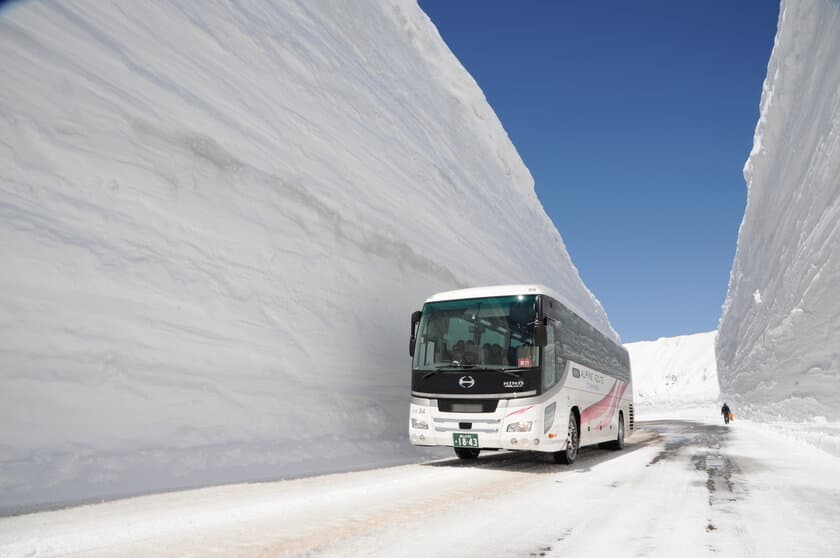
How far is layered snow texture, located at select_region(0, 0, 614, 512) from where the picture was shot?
21.8ft

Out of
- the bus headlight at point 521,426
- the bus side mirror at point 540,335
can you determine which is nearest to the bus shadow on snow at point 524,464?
the bus headlight at point 521,426

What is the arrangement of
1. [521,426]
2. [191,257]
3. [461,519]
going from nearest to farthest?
[461,519]
[191,257]
[521,426]

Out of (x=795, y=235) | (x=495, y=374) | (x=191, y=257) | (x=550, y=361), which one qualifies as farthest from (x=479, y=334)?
(x=795, y=235)

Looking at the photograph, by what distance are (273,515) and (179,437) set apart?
9.80 ft

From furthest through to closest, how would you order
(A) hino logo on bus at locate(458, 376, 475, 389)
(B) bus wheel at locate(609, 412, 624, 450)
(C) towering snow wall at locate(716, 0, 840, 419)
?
(C) towering snow wall at locate(716, 0, 840, 419), (B) bus wheel at locate(609, 412, 624, 450), (A) hino logo on bus at locate(458, 376, 475, 389)

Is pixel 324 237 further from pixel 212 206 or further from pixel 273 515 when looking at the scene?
pixel 273 515

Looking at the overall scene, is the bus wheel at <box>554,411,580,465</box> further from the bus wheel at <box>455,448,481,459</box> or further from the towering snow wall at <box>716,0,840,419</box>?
the towering snow wall at <box>716,0,840,419</box>

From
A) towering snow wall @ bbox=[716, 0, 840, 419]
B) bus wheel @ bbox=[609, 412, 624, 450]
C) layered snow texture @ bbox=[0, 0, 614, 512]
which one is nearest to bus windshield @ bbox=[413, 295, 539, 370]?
layered snow texture @ bbox=[0, 0, 614, 512]

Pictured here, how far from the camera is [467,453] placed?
10672 millimetres

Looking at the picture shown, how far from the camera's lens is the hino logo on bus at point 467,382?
932 centimetres

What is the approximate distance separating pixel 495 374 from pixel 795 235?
21.4 metres

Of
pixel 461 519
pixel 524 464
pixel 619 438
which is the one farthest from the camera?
pixel 619 438

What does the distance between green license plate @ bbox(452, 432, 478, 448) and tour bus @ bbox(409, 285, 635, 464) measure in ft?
0.05

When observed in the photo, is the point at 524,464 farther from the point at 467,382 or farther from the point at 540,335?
the point at 540,335
